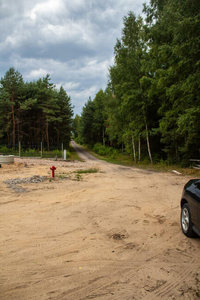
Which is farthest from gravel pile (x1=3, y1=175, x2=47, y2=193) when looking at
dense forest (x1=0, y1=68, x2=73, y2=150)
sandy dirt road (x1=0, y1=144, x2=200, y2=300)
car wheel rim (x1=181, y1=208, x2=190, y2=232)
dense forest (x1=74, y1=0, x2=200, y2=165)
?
dense forest (x1=0, y1=68, x2=73, y2=150)

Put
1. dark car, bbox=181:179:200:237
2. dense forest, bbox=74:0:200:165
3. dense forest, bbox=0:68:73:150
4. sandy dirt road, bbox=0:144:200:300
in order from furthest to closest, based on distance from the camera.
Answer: dense forest, bbox=0:68:73:150 < dense forest, bbox=74:0:200:165 < dark car, bbox=181:179:200:237 < sandy dirt road, bbox=0:144:200:300

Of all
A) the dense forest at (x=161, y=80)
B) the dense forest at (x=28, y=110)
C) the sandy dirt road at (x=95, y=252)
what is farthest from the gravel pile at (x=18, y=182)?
the dense forest at (x=28, y=110)

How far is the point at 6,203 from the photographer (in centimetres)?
672

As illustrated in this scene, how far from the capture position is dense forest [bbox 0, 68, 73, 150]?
105 feet

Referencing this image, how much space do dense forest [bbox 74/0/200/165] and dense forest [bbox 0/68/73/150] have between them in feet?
40.3

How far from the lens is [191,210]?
3977 mm

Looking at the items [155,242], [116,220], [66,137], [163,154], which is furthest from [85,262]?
[66,137]

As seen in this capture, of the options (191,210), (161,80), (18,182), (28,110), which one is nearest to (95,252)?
(191,210)

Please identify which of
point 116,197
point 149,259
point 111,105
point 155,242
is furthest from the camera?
point 111,105

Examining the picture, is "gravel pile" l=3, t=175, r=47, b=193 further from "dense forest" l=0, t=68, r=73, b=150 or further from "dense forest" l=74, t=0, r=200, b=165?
"dense forest" l=0, t=68, r=73, b=150

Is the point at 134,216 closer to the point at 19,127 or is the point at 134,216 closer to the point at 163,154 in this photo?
the point at 163,154

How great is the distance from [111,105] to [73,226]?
22228mm

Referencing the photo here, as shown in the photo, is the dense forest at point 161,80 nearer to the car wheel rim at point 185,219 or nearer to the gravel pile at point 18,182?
the car wheel rim at point 185,219

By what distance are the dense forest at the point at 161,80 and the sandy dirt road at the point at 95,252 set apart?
823cm
